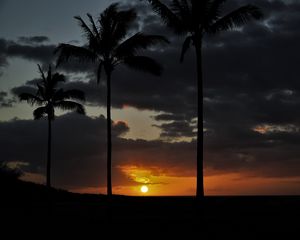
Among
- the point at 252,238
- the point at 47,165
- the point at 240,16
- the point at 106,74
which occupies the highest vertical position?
the point at 240,16

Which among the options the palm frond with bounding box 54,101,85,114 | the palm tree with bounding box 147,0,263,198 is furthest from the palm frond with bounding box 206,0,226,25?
the palm frond with bounding box 54,101,85,114

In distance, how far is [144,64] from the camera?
28.5m

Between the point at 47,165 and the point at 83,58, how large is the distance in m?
14.6

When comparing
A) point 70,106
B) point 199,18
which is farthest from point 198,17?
point 70,106

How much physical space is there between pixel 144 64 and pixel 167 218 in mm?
12112

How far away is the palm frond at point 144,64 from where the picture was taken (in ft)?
92.4

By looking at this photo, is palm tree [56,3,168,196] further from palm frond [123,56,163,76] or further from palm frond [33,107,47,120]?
palm frond [33,107,47,120]

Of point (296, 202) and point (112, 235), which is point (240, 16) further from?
point (112, 235)

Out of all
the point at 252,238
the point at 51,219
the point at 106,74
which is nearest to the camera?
the point at 252,238

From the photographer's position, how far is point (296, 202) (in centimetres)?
2300

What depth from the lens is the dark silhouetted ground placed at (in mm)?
15000

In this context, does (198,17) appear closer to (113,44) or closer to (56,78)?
(113,44)

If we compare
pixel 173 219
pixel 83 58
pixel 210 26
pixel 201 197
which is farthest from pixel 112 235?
pixel 83 58

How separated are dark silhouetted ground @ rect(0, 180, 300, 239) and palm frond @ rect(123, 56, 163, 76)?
723 cm
